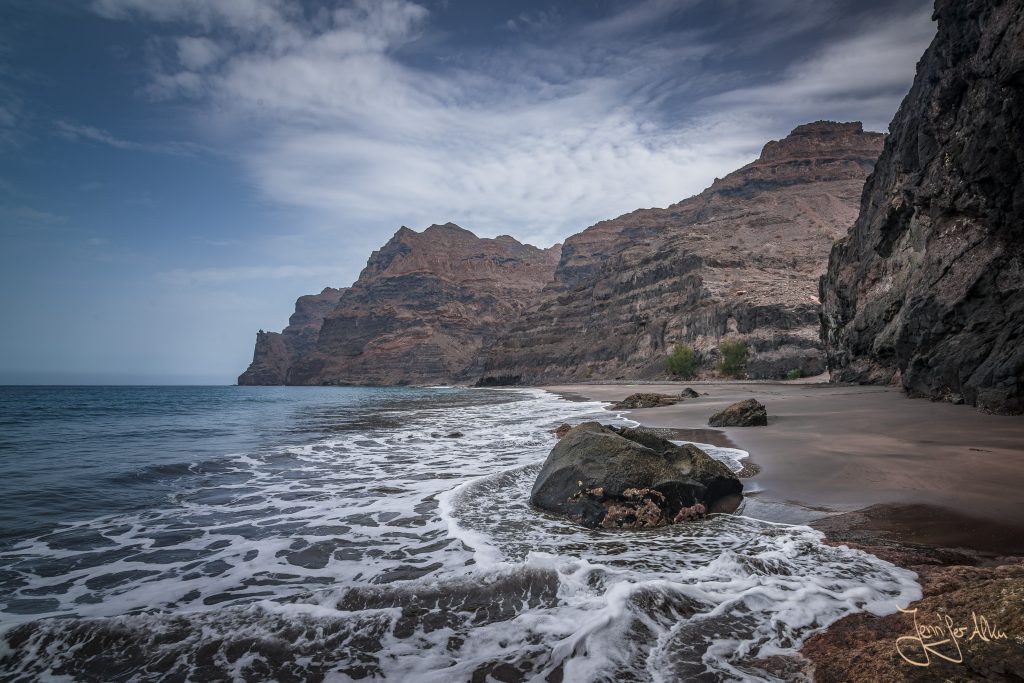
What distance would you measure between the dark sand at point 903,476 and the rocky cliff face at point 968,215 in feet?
5.11

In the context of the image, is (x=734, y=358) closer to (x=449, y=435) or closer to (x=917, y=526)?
(x=449, y=435)

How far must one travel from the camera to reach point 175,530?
7.39m

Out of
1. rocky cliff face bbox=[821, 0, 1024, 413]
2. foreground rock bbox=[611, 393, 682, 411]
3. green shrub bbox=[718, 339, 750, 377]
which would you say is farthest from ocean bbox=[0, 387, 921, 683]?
green shrub bbox=[718, 339, 750, 377]

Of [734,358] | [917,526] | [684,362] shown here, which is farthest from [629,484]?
[684,362]

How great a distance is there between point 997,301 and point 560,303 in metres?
118

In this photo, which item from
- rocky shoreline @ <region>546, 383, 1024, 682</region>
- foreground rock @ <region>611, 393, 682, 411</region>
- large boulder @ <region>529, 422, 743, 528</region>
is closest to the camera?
rocky shoreline @ <region>546, 383, 1024, 682</region>

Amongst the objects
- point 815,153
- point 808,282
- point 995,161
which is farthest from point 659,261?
point 815,153

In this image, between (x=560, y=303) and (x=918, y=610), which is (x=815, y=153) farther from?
(x=918, y=610)

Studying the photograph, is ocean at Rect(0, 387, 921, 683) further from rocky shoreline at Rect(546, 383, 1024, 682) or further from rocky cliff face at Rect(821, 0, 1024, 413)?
rocky cliff face at Rect(821, 0, 1024, 413)

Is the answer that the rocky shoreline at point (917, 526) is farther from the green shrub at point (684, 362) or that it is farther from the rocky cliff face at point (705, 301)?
the green shrub at point (684, 362)

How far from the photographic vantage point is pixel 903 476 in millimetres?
7262

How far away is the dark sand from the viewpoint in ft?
17.2

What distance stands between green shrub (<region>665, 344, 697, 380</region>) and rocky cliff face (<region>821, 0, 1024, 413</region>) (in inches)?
1783

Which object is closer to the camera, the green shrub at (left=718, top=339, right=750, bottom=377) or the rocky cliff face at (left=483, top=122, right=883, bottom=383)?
the green shrub at (left=718, top=339, right=750, bottom=377)
